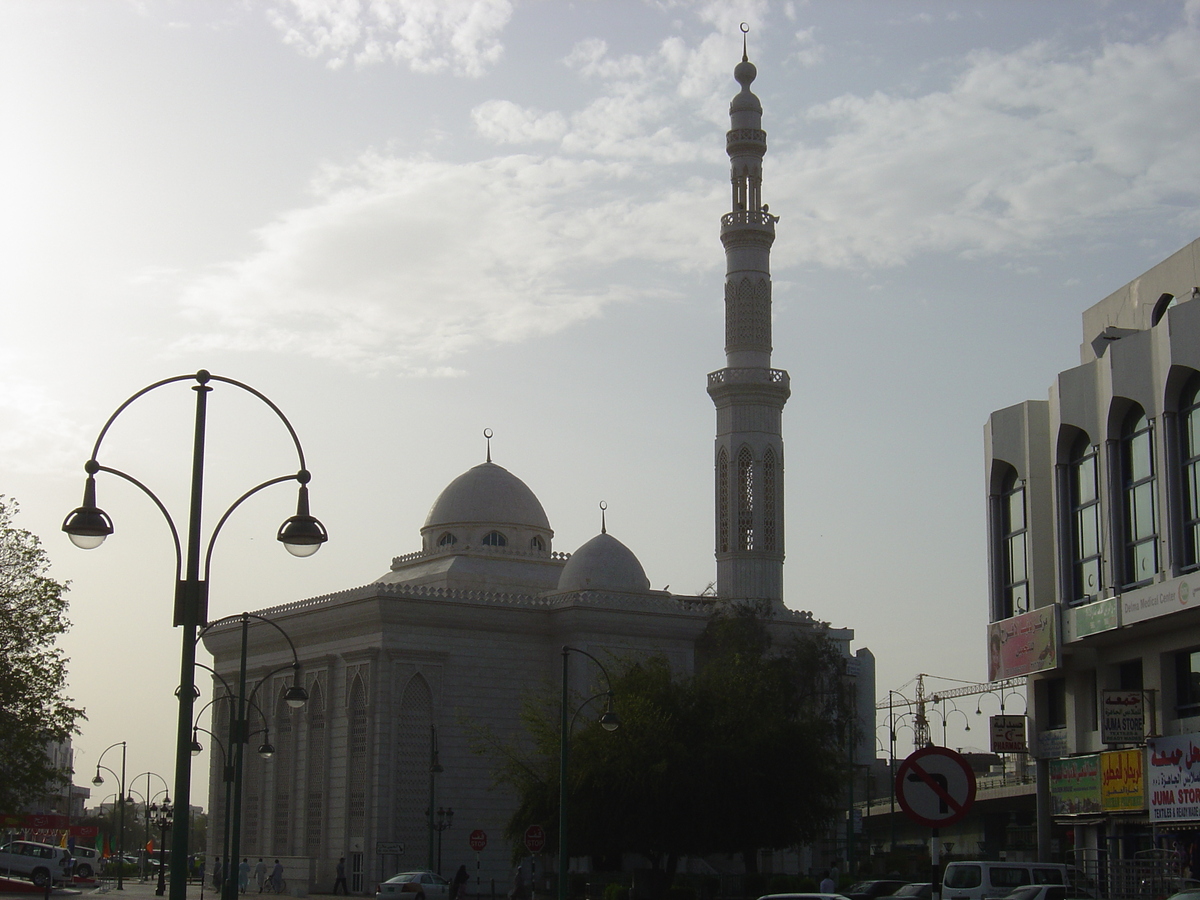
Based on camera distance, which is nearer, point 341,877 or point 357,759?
point 341,877

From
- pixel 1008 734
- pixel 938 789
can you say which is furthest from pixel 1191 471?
pixel 938 789

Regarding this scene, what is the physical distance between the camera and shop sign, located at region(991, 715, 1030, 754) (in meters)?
36.2

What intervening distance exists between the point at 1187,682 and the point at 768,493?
27.2 m

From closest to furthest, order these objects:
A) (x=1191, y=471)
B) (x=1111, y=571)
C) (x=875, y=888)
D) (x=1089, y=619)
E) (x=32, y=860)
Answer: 1. (x=1191, y=471)
2. (x=1111, y=571)
3. (x=1089, y=619)
4. (x=875, y=888)
5. (x=32, y=860)

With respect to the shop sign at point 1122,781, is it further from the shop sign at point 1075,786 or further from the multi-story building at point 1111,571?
the shop sign at point 1075,786

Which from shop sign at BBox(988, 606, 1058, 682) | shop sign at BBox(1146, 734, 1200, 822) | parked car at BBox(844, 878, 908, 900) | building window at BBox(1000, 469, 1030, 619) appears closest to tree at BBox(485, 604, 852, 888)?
parked car at BBox(844, 878, 908, 900)

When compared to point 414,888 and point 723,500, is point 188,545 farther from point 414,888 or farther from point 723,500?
point 723,500

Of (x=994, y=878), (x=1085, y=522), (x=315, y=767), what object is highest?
(x=1085, y=522)

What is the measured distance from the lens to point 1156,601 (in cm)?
2891

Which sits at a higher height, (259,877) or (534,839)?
(534,839)

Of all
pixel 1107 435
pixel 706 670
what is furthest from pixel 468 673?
pixel 1107 435

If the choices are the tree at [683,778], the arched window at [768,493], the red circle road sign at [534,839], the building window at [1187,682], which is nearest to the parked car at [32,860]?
the tree at [683,778]

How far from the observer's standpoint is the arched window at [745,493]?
186ft

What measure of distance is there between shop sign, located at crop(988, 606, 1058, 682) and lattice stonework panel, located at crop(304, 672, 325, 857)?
87.8ft
